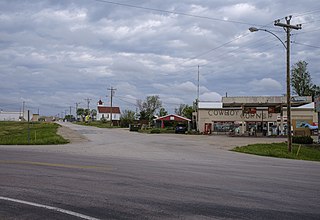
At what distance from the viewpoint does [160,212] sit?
21.6ft

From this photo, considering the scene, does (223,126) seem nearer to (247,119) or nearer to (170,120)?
(247,119)

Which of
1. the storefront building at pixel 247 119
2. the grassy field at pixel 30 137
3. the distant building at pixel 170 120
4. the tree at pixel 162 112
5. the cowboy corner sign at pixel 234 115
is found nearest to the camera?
the grassy field at pixel 30 137

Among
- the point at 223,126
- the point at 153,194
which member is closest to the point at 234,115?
the point at 223,126

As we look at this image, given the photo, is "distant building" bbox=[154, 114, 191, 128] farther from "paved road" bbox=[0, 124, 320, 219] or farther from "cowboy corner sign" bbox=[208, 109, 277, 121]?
"paved road" bbox=[0, 124, 320, 219]

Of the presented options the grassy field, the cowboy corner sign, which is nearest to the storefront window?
the cowboy corner sign

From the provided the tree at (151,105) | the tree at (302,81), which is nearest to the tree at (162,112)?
the tree at (151,105)

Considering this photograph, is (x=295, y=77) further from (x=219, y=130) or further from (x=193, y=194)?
(x=193, y=194)

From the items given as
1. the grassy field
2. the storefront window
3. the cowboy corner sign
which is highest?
the cowboy corner sign

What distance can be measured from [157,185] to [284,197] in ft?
10.5

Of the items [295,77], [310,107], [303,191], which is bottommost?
[303,191]

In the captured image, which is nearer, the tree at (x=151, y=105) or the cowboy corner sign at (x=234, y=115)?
the cowboy corner sign at (x=234, y=115)

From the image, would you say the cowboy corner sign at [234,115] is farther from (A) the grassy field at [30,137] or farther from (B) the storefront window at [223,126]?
(A) the grassy field at [30,137]

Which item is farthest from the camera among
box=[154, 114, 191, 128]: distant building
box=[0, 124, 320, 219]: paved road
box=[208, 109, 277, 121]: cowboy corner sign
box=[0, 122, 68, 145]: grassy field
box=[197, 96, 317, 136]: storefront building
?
box=[154, 114, 191, 128]: distant building

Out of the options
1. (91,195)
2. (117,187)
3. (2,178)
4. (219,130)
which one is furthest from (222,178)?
(219,130)
